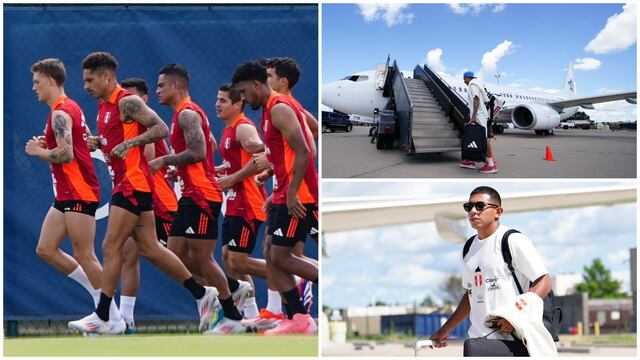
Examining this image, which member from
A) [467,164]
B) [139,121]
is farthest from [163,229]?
[467,164]

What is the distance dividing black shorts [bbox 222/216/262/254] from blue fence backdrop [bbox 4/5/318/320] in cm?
10

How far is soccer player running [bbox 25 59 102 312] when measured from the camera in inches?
267

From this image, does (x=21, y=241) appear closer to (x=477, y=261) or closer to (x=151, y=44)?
(x=151, y=44)

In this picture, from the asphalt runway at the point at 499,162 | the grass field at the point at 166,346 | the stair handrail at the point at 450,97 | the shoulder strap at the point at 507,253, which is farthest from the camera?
the stair handrail at the point at 450,97

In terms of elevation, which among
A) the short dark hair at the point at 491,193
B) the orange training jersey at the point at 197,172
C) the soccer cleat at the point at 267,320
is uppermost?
the orange training jersey at the point at 197,172

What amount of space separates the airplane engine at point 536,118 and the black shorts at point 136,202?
826 centimetres

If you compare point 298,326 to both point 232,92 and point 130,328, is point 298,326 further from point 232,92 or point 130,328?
point 232,92

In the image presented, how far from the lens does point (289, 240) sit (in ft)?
21.9

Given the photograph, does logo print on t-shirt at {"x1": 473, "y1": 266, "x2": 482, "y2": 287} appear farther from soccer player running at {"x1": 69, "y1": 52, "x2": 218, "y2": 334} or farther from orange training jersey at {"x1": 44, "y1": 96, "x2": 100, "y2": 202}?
orange training jersey at {"x1": 44, "y1": 96, "x2": 100, "y2": 202}

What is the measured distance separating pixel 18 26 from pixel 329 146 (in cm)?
279

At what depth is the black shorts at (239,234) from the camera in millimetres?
6957

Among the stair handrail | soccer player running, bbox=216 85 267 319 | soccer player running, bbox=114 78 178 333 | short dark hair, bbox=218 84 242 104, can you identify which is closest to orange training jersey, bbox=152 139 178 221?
soccer player running, bbox=114 78 178 333

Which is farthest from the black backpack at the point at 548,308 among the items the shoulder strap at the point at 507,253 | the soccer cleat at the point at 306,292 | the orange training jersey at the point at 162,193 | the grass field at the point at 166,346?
the orange training jersey at the point at 162,193

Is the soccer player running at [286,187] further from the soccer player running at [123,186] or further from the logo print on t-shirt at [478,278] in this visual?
the logo print on t-shirt at [478,278]
